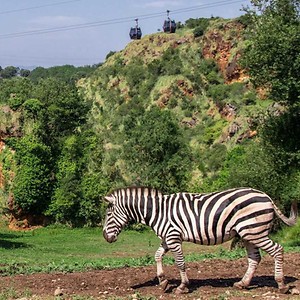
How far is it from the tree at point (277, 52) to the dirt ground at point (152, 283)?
8532mm

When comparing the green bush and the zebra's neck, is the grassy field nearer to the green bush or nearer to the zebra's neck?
the green bush

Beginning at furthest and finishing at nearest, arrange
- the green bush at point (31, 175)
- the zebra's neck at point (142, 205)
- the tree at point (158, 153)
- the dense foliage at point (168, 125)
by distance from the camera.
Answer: the tree at point (158, 153), the green bush at point (31, 175), the dense foliage at point (168, 125), the zebra's neck at point (142, 205)

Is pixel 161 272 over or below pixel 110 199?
below

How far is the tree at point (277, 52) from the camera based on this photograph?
19.1 metres

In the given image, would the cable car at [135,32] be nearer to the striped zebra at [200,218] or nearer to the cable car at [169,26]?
the cable car at [169,26]

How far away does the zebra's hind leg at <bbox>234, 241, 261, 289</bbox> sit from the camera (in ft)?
32.9

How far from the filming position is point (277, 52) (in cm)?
1928

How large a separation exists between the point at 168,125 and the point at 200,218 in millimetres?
39428

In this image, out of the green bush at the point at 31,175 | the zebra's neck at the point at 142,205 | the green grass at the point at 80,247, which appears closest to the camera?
the zebra's neck at the point at 142,205

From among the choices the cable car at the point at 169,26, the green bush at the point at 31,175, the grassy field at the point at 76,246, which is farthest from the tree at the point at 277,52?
the cable car at the point at 169,26

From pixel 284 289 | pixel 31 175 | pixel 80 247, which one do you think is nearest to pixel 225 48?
pixel 31 175

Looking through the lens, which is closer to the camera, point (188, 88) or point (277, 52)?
point (277, 52)

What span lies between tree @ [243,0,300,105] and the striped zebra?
9.87 meters

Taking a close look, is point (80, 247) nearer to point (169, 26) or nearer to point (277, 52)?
point (277, 52)
